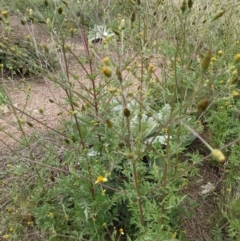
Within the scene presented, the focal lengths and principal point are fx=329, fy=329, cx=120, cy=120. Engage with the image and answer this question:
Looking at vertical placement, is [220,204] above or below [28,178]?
above

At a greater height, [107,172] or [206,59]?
[206,59]

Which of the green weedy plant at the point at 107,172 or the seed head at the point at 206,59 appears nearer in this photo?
the seed head at the point at 206,59

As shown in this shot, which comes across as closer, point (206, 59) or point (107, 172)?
point (206, 59)

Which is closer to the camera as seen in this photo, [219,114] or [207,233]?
[207,233]

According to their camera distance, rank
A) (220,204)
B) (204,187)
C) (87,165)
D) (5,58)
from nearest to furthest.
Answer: (87,165), (220,204), (204,187), (5,58)

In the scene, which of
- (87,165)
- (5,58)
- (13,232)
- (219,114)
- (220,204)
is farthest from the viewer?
(5,58)

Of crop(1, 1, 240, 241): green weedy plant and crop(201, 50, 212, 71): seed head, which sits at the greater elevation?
crop(201, 50, 212, 71): seed head

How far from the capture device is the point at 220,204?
2.16 metres

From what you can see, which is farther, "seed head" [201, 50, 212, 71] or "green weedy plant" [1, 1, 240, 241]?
"green weedy plant" [1, 1, 240, 241]

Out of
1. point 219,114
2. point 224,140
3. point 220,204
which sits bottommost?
point 220,204

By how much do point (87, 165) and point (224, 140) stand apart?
1.22 m

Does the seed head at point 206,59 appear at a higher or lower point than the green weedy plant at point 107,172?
higher

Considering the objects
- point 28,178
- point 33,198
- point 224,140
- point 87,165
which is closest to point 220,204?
point 224,140

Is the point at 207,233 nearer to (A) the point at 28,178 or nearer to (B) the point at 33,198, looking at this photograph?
(B) the point at 33,198
